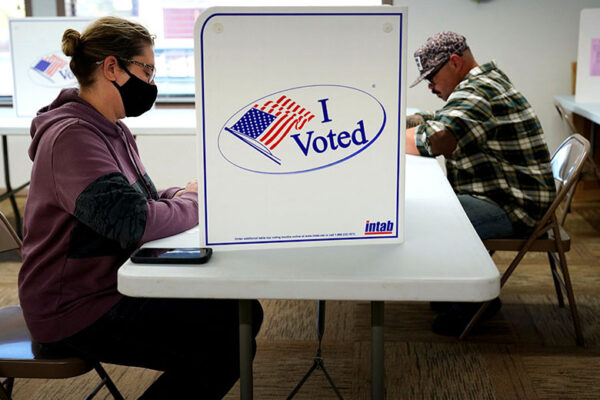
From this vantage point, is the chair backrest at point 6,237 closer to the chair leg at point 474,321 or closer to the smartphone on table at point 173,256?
the smartphone on table at point 173,256

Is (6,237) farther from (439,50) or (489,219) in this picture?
(439,50)

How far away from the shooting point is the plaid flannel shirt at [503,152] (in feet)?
7.69

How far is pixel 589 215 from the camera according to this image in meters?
4.25

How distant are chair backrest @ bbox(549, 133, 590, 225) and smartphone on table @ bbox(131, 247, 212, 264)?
1.37 metres

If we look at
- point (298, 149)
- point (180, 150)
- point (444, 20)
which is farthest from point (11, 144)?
point (298, 149)

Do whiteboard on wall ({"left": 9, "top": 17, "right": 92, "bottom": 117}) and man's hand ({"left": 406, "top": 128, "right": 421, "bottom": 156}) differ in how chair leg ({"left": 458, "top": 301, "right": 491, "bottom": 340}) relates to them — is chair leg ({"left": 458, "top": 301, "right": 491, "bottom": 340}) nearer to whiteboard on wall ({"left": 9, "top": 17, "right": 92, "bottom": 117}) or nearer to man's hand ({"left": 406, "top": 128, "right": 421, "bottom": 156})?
man's hand ({"left": 406, "top": 128, "right": 421, "bottom": 156})

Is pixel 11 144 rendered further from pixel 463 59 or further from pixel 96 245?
→ pixel 96 245

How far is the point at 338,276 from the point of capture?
3.70 ft

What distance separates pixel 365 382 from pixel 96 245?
1.12 m

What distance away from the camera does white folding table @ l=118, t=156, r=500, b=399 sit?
1112 millimetres

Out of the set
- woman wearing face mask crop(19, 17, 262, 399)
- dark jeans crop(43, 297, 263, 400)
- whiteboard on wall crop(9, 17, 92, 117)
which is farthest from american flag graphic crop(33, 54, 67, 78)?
dark jeans crop(43, 297, 263, 400)

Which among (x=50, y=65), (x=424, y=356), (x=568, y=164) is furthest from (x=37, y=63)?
(x=568, y=164)

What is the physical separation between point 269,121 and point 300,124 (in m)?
0.05

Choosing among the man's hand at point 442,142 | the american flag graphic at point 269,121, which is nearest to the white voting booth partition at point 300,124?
the american flag graphic at point 269,121
